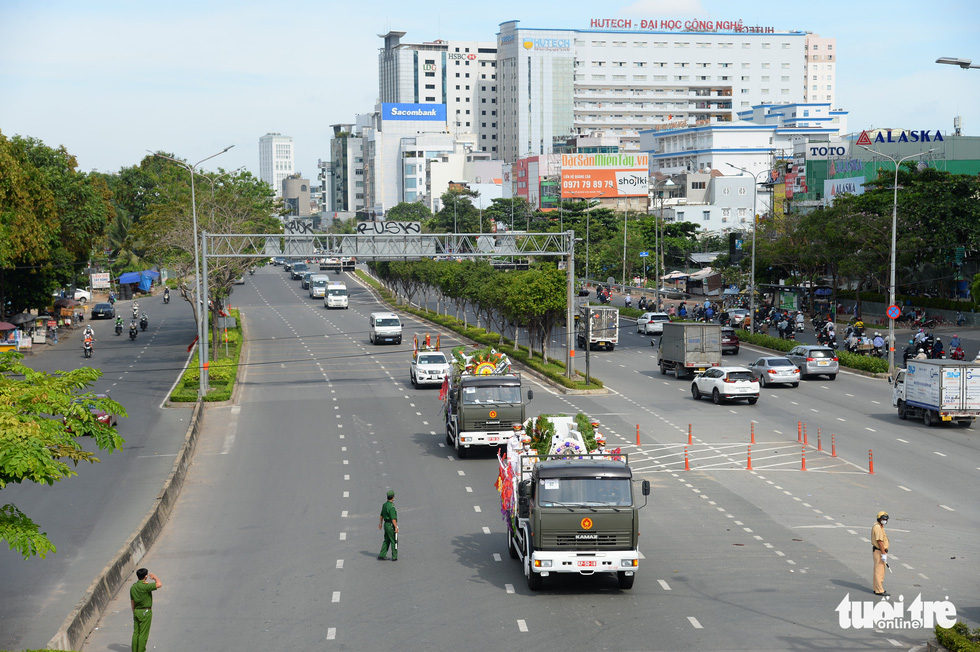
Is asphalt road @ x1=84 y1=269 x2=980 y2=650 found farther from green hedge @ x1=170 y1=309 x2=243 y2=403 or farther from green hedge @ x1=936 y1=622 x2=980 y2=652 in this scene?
green hedge @ x1=170 y1=309 x2=243 y2=403

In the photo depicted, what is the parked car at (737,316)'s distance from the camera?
6912cm

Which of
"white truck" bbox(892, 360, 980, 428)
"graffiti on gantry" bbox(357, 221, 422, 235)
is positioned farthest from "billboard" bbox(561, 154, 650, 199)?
"white truck" bbox(892, 360, 980, 428)

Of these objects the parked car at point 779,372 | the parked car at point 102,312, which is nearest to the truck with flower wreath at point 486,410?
the parked car at point 779,372

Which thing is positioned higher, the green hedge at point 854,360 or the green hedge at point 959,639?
the green hedge at point 959,639

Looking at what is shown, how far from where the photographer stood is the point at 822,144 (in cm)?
9662

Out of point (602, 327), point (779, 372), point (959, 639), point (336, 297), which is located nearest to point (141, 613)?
point (959, 639)

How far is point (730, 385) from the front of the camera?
39531mm

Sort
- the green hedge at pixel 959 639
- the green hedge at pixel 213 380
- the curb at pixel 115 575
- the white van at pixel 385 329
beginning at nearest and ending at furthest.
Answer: the green hedge at pixel 959 639 → the curb at pixel 115 575 → the green hedge at pixel 213 380 → the white van at pixel 385 329

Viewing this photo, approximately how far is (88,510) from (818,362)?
104ft

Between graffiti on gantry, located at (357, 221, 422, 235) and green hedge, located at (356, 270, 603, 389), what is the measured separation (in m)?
8.52

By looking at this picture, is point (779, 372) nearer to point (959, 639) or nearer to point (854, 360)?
point (854, 360)

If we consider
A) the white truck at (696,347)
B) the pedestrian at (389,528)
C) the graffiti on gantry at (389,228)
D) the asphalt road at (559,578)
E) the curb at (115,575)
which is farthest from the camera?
the graffiti on gantry at (389,228)

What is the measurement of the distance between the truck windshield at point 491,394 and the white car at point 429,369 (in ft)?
52.3

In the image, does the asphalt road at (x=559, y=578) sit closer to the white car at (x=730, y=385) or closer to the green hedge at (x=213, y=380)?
the white car at (x=730, y=385)
